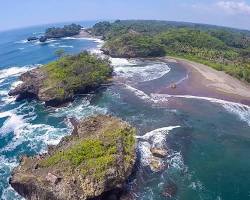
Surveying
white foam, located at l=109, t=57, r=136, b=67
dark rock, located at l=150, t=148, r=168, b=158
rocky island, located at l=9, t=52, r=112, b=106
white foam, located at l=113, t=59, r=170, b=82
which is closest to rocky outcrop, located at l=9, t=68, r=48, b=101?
rocky island, located at l=9, t=52, r=112, b=106

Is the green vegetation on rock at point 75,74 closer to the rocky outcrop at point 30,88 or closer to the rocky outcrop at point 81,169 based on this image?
the rocky outcrop at point 30,88

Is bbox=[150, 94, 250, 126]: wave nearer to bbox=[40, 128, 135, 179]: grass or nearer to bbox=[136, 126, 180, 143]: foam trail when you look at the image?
bbox=[136, 126, 180, 143]: foam trail

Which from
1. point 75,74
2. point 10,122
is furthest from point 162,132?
point 75,74

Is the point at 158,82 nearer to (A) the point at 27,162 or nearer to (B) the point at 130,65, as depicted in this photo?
(B) the point at 130,65

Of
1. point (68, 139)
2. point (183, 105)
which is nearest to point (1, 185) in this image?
point (68, 139)

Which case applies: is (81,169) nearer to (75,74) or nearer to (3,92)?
(75,74)

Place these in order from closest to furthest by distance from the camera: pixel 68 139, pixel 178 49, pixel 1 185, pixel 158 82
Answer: pixel 1 185
pixel 68 139
pixel 158 82
pixel 178 49
